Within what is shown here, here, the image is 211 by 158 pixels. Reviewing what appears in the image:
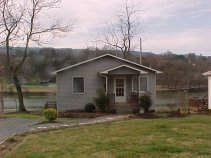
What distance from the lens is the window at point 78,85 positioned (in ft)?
96.8

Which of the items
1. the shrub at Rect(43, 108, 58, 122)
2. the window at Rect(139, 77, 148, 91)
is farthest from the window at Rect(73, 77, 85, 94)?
the shrub at Rect(43, 108, 58, 122)

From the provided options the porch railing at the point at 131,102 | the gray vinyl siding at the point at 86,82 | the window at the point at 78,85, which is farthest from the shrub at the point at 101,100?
the window at the point at 78,85

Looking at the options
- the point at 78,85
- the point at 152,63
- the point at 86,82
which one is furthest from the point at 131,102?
the point at 152,63

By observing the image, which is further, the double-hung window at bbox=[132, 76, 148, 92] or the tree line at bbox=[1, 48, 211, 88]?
the tree line at bbox=[1, 48, 211, 88]

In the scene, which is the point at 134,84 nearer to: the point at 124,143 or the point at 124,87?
the point at 124,87

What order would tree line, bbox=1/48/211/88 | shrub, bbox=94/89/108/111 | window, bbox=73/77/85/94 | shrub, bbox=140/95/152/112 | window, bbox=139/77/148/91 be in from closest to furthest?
shrub, bbox=94/89/108/111, shrub, bbox=140/95/152/112, window, bbox=73/77/85/94, window, bbox=139/77/148/91, tree line, bbox=1/48/211/88

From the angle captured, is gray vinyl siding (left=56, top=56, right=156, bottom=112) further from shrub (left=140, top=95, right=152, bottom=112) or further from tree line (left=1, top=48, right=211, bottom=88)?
tree line (left=1, top=48, right=211, bottom=88)

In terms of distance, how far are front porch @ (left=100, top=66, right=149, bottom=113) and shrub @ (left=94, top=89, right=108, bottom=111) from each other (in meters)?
0.33

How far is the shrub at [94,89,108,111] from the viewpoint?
28328 mm

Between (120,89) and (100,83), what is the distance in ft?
4.97

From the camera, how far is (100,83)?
29.9m

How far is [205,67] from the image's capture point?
53.8 m

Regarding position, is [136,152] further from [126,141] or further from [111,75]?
[111,75]

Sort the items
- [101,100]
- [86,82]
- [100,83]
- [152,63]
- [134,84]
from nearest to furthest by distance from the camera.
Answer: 1. [101,100]
2. [86,82]
3. [100,83]
4. [134,84]
5. [152,63]
